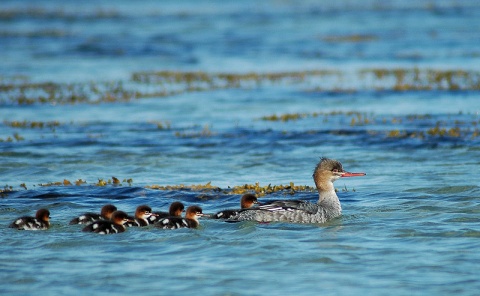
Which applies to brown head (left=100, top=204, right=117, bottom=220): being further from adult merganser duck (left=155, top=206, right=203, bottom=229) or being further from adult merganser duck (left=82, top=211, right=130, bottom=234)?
adult merganser duck (left=155, top=206, right=203, bottom=229)

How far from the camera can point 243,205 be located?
14.3 metres

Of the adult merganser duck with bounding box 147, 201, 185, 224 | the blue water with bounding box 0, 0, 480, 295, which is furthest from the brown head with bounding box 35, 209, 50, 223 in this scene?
the adult merganser duck with bounding box 147, 201, 185, 224

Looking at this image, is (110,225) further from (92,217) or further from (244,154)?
(244,154)

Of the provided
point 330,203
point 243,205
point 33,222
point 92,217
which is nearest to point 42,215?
point 33,222

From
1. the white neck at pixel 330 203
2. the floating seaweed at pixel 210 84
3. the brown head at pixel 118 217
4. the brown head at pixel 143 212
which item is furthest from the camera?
the floating seaweed at pixel 210 84

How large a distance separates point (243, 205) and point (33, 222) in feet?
10.8

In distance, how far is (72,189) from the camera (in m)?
16.7

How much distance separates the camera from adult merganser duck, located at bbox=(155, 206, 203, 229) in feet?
43.5

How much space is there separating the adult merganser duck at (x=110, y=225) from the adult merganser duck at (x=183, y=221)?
0.56 metres

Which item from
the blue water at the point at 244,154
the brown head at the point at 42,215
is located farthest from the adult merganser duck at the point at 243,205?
the brown head at the point at 42,215

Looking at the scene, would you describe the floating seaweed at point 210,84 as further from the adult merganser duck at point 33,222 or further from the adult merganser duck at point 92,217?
the adult merganser duck at point 33,222

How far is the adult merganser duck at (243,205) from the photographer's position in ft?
45.4

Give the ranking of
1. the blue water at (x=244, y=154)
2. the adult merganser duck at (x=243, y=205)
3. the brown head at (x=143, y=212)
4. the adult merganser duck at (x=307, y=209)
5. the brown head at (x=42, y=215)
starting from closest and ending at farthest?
the blue water at (x=244, y=154) < the brown head at (x=42, y=215) < the brown head at (x=143, y=212) < the adult merganser duck at (x=307, y=209) < the adult merganser duck at (x=243, y=205)

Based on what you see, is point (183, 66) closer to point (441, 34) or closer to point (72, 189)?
point (441, 34)
